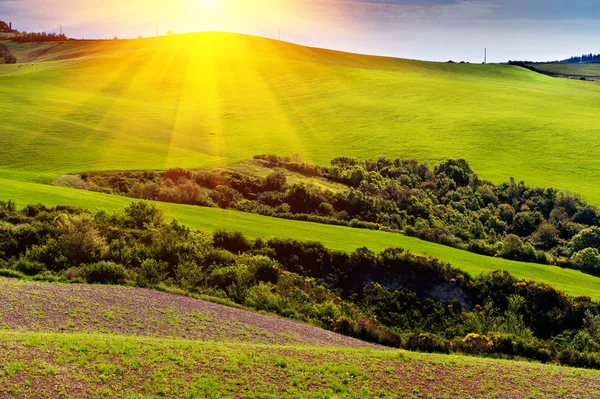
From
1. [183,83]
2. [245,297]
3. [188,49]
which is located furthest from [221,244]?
[188,49]

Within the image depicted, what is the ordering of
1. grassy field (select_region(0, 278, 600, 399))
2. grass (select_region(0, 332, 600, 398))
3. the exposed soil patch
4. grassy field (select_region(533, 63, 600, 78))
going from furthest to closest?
grassy field (select_region(533, 63, 600, 78)), the exposed soil patch, grassy field (select_region(0, 278, 600, 399)), grass (select_region(0, 332, 600, 398))

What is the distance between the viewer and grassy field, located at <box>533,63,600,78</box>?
526 feet

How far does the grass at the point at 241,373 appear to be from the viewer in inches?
518

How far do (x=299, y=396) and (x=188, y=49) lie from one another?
128831 millimetres

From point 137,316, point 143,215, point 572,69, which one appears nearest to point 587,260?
point 143,215

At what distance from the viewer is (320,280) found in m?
29.9

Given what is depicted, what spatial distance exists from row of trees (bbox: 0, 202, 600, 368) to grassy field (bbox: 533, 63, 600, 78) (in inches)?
5932

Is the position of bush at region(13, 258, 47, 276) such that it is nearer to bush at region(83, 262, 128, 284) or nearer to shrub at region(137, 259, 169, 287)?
bush at region(83, 262, 128, 284)

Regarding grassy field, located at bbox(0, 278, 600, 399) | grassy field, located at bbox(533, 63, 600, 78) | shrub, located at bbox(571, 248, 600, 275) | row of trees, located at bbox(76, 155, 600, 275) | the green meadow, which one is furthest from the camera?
grassy field, located at bbox(533, 63, 600, 78)

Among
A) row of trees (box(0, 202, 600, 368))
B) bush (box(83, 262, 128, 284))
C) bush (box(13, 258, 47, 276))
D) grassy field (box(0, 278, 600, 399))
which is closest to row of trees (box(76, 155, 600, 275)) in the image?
row of trees (box(0, 202, 600, 368))

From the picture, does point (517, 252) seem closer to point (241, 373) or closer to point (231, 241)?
point (231, 241)

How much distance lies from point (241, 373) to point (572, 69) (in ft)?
594

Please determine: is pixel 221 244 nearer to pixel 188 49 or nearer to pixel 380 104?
pixel 380 104

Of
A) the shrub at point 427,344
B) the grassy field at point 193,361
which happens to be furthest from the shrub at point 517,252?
the grassy field at point 193,361
